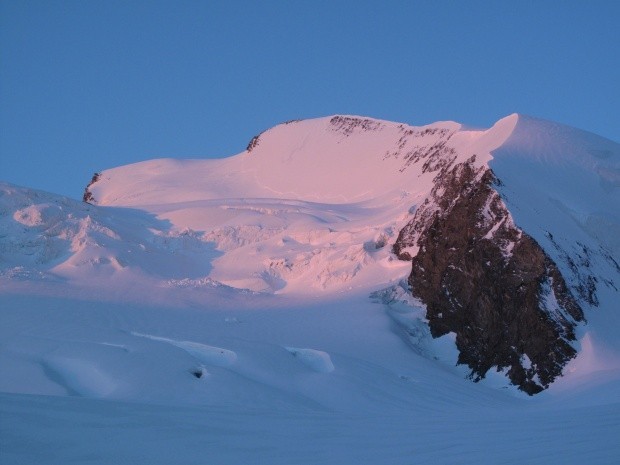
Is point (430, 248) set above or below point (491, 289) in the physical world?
above

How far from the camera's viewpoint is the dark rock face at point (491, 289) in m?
23.4

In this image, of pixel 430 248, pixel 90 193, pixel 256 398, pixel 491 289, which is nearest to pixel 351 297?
pixel 430 248

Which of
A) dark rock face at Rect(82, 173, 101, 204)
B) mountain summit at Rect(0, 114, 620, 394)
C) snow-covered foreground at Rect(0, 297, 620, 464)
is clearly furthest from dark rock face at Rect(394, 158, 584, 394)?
dark rock face at Rect(82, 173, 101, 204)

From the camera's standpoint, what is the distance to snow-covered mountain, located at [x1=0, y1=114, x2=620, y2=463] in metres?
16.2

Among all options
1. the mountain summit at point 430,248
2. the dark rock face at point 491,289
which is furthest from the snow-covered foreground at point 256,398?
the mountain summit at point 430,248

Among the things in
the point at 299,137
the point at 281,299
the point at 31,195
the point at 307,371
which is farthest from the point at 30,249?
the point at 299,137

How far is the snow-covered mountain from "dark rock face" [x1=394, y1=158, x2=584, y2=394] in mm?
62

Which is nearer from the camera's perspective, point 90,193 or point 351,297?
point 351,297

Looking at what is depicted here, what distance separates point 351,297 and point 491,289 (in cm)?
559

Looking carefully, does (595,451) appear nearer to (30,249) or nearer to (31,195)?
(30,249)

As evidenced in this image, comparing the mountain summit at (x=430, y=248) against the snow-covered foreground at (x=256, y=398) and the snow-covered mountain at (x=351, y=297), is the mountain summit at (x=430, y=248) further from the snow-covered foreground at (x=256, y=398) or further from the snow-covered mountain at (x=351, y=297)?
the snow-covered foreground at (x=256, y=398)

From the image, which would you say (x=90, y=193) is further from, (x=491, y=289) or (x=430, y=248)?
(x=491, y=289)

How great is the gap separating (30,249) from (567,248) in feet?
74.1

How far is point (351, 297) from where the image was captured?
28094 millimetres
